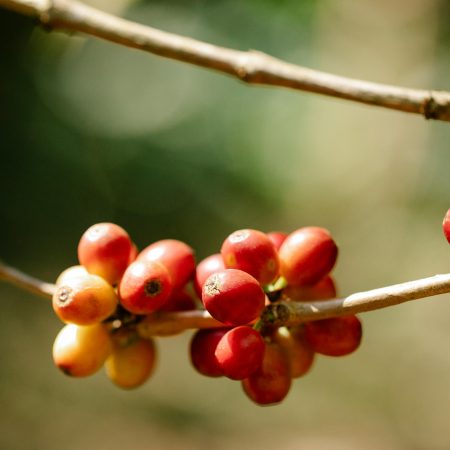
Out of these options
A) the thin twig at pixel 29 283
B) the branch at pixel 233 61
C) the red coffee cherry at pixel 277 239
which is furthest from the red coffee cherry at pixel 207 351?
the branch at pixel 233 61

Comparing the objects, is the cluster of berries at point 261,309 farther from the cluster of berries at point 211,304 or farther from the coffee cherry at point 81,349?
the coffee cherry at point 81,349

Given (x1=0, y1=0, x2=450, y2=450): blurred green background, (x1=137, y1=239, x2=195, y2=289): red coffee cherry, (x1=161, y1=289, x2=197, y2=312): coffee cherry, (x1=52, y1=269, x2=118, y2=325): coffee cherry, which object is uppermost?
(x1=0, y1=0, x2=450, y2=450): blurred green background

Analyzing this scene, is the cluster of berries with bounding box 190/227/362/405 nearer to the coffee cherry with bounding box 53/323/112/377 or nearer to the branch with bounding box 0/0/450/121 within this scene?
the coffee cherry with bounding box 53/323/112/377

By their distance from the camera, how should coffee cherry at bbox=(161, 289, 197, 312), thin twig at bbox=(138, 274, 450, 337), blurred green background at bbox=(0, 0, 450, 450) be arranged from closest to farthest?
thin twig at bbox=(138, 274, 450, 337)
coffee cherry at bbox=(161, 289, 197, 312)
blurred green background at bbox=(0, 0, 450, 450)

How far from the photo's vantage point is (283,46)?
6.23 metres

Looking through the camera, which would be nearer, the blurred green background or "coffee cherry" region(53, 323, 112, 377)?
"coffee cherry" region(53, 323, 112, 377)

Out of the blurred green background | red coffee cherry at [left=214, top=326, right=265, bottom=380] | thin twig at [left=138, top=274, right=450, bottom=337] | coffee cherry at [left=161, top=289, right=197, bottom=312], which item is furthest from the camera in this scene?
the blurred green background

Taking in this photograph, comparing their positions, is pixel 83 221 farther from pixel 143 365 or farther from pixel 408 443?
pixel 143 365

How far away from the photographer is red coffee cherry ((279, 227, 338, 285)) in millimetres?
1063

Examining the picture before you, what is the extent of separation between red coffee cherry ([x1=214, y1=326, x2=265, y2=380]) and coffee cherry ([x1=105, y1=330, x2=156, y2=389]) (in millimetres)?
275

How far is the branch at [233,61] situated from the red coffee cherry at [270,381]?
1.84ft

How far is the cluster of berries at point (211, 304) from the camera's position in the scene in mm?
989

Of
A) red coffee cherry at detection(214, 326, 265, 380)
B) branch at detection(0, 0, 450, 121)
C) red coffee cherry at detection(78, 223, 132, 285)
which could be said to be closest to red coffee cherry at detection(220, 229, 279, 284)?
red coffee cherry at detection(214, 326, 265, 380)

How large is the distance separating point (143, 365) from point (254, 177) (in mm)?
5584
